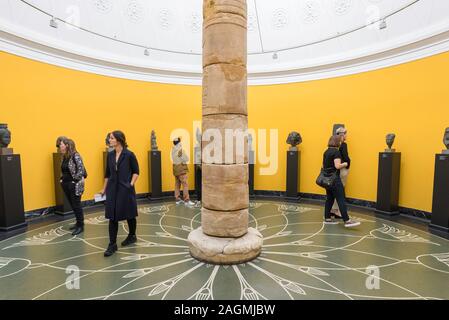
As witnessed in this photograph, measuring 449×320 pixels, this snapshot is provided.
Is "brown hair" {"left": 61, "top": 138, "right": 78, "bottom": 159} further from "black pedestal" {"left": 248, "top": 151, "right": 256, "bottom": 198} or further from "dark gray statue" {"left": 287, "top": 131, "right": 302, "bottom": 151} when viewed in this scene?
"dark gray statue" {"left": 287, "top": 131, "right": 302, "bottom": 151}

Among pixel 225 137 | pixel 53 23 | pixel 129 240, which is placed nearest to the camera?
pixel 225 137

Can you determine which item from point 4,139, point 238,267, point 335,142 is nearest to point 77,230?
point 4,139

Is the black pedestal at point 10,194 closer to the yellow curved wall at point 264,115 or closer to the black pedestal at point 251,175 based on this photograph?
the yellow curved wall at point 264,115

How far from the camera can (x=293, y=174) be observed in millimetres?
7980

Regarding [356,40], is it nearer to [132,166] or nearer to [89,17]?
[132,166]

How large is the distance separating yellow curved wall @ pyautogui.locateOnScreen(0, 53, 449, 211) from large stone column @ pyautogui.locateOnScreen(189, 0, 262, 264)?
184 inches

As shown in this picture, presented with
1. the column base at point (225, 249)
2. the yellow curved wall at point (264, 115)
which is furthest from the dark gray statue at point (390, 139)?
the column base at point (225, 249)

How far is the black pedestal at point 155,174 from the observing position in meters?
7.83

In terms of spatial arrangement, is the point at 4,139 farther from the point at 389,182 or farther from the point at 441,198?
the point at 441,198

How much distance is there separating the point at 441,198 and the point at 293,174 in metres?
3.66

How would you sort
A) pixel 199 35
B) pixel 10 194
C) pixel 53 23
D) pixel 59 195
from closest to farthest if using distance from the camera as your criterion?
pixel 10 194
pixel 53 23
pixel 59 195
pixel 199 35

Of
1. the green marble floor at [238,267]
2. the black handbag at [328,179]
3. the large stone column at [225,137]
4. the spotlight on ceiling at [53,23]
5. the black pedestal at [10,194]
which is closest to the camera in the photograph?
the green marble floor at [238,267]

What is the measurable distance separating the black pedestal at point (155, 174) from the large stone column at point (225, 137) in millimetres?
4291

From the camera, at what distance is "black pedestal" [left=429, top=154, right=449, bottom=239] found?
4977 millimetres
